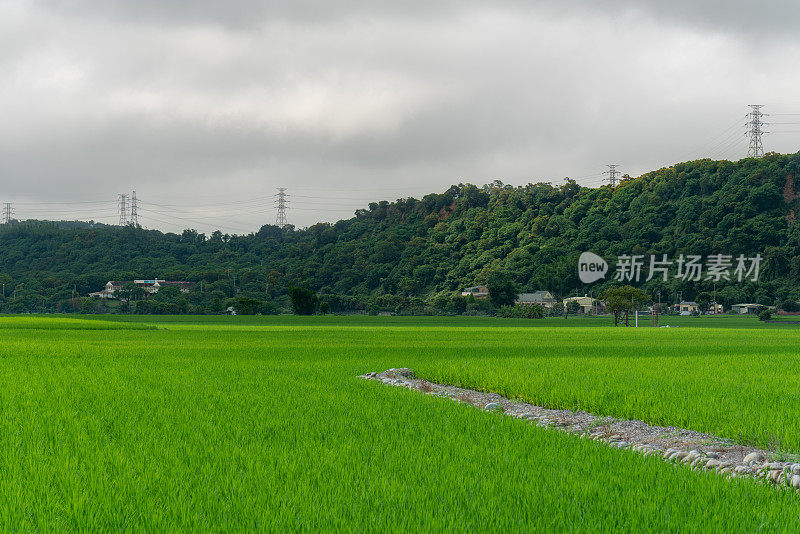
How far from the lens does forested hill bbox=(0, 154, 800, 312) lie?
339 feet

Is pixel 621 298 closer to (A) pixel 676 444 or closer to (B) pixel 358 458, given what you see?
(A) pixel 676 444

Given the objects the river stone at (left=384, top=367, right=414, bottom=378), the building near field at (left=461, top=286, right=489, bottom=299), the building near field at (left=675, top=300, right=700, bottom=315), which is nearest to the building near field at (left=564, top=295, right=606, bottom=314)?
the building near field at (left=675, top=300, right=700, bottom=315)

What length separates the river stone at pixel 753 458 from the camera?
742cm

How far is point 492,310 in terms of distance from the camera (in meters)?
103

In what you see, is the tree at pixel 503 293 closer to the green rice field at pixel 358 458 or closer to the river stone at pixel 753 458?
the green rice field at pixel 358 458

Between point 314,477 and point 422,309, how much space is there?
321 ft

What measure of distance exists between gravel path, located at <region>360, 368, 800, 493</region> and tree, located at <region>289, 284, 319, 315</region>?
284ft

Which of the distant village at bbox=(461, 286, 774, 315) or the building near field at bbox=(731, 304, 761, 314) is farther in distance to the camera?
the distant village at bbox=(461, 286, 774, 315)

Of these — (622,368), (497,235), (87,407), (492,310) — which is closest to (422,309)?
(492,310)

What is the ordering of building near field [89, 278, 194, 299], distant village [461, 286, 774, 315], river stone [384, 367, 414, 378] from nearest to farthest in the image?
river stone [384, 367, 414, 378]
distant village [461, 286, 774, 315]
building near field [89, 278, 194, 299]

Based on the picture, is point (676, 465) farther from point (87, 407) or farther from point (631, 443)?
point (87, 407)

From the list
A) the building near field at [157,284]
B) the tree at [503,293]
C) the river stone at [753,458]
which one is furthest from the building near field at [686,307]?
the river stone at [753,458]

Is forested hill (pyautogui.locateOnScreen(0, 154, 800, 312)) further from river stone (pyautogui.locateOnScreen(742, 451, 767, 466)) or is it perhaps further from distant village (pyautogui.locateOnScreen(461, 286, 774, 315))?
river stone (pyautogui.locateOnScreen(742, 451, 767, 466))

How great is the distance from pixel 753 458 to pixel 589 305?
113481mm
